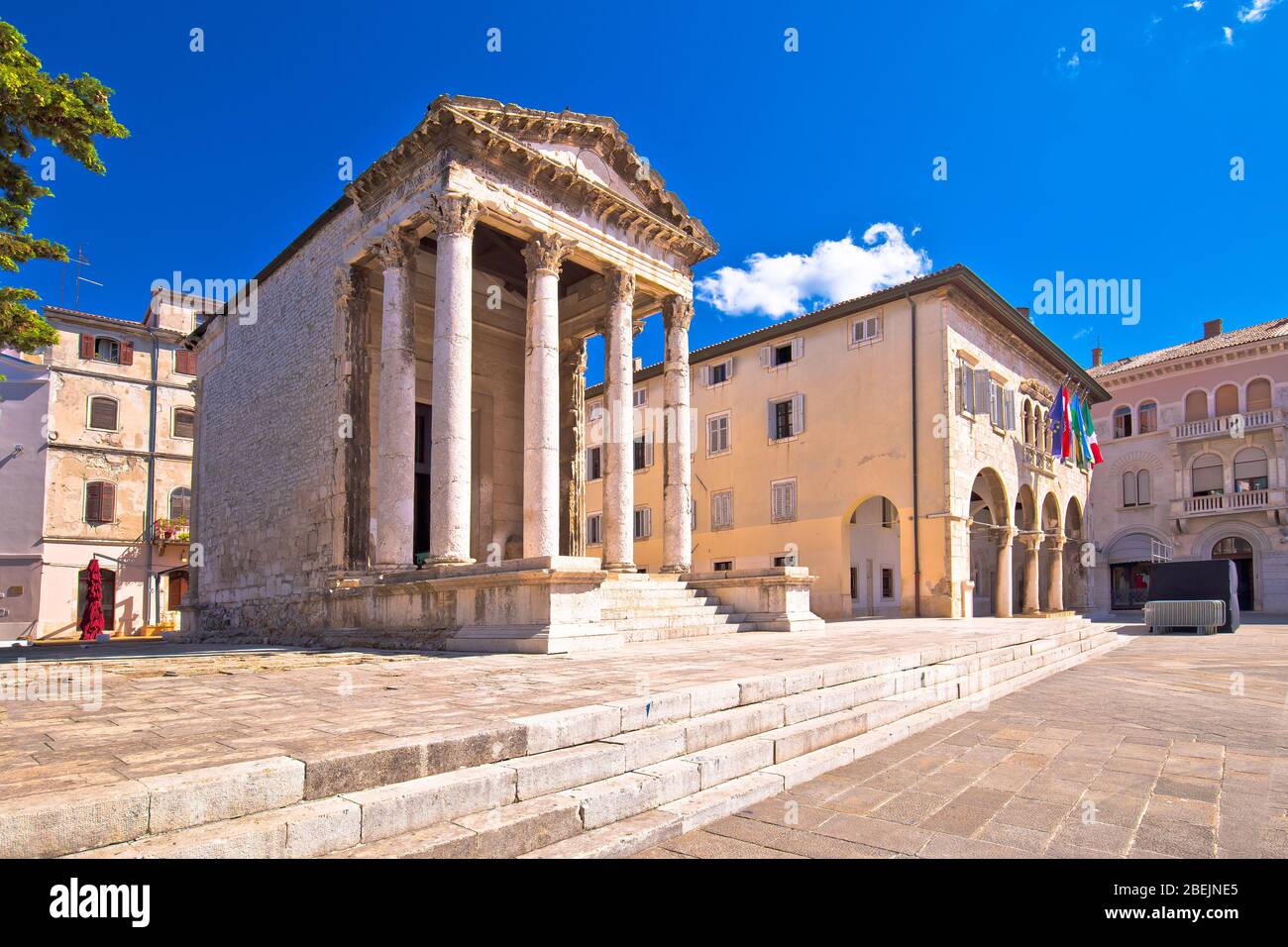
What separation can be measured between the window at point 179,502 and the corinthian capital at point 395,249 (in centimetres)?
1938

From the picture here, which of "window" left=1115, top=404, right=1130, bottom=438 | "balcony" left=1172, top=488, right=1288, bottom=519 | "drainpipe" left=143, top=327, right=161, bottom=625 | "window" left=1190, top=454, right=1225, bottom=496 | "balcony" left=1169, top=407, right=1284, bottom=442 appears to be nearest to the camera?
"drainpipe" left=143, top=327, right=161, bottom=625

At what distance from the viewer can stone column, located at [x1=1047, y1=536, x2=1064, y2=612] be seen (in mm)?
27641

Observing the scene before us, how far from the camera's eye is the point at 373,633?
11906 mm

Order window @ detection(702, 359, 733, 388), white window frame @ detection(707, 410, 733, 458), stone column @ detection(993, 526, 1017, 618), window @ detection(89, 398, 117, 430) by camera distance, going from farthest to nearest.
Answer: window @ detection(89, 398, 117, 430) → window @ detection(702, 359, 733, 388) → white window frame @ detection(707, 410, 733, 458) → stone column @ detection(993, 526, 1017, 618)

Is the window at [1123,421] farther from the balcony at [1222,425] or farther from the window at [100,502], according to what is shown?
the window at [100,502]

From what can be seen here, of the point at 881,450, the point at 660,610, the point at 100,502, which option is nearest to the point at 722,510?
→ the point at 881,450

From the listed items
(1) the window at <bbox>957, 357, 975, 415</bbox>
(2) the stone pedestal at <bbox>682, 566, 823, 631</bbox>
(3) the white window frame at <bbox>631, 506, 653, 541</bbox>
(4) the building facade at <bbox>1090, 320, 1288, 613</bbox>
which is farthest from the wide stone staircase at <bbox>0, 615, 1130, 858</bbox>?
(4) the building facade at <bbox>1090, 320, 1288, 613</bbox>

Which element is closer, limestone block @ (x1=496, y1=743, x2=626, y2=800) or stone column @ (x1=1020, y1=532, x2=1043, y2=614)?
limestone block @ (x1=496, y1=743, x2=626, y2=800)

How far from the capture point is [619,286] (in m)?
14.8

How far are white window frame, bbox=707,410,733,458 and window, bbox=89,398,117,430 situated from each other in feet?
67.5

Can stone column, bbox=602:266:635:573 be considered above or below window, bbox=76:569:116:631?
above

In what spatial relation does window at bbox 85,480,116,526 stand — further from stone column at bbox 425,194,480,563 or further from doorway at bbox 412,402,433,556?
stone column at bbox 425,194,480,563
